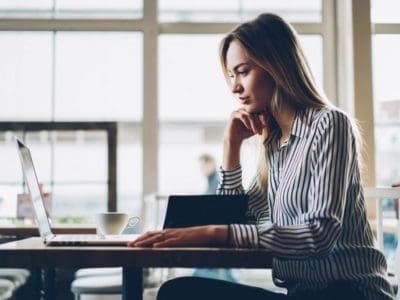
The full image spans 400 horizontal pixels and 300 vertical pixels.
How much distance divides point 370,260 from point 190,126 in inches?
111

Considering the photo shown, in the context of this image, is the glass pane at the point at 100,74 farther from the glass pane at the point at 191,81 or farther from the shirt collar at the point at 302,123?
the shirt collar at the point at 302,123

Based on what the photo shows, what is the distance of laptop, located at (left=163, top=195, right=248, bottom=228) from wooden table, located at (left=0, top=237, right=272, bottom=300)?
17 centimetres

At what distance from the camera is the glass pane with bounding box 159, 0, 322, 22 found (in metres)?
3.99

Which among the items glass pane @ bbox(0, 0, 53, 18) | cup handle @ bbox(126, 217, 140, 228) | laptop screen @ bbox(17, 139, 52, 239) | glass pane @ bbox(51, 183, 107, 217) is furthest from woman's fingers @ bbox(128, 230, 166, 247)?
glass pane @ bbox(0, 0, 53, 18)

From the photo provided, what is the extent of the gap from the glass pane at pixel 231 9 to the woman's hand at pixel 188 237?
299cm

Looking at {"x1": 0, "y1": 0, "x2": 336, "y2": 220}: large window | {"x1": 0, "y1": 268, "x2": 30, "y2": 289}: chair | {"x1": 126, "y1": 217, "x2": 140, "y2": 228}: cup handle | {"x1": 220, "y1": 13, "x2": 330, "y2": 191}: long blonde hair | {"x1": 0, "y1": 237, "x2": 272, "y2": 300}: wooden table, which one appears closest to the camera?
{"x1": 0, "y1": 237, "x2": 272, "y2": 300}: wooden table

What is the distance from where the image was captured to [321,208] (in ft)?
3.70

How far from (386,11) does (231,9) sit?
1.03m

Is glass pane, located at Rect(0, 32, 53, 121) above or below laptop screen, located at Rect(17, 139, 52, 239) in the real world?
above

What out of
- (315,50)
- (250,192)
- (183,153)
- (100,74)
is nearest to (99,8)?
(100,74)

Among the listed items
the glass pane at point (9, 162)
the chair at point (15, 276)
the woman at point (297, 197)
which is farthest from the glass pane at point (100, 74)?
the woman at point (297, 197)

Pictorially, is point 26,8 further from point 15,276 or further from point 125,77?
point 15,276

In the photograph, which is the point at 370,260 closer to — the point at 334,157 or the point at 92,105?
the point at 334,157

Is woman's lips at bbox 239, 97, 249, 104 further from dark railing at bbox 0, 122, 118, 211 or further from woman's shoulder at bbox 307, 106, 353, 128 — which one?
dark railing at bbox 0, 122, 118, 211
